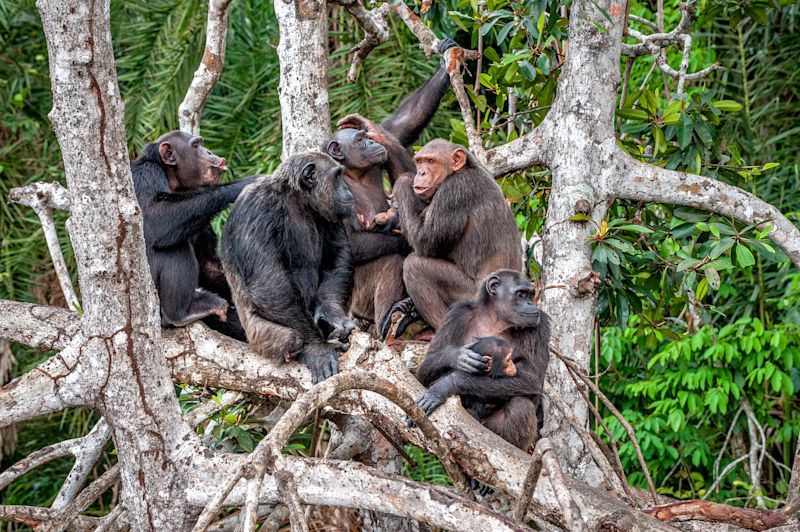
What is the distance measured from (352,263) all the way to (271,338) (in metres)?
0.94

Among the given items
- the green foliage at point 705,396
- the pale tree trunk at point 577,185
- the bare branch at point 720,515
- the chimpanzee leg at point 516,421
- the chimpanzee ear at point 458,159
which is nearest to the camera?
the bare branch at point 720,515

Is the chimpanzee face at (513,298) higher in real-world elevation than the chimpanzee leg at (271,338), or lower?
higher

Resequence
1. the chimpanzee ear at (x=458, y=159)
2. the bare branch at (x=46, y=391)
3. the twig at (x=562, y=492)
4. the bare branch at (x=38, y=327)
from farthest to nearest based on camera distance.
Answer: the chimpanzee ear at (x=458, y=159) → the bare branch at (x=38, y=327) → the bare branch at (x=46, y=391) → the twig at (x=562, y=492)

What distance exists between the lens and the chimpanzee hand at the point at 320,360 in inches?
201

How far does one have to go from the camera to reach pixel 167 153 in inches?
236

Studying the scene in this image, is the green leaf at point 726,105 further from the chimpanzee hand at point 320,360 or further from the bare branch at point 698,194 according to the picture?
the chimpanzee hand at point 320,360

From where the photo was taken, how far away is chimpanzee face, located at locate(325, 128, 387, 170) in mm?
6426

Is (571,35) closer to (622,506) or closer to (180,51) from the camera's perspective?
(622,506)

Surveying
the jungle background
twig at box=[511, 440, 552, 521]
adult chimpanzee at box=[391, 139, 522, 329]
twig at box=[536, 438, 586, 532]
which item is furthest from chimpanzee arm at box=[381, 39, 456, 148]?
twig at box=[536, 438, 586, 532]

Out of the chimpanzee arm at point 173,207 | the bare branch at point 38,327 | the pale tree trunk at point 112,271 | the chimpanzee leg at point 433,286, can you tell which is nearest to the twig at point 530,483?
the pale tree trunk at point 112,271

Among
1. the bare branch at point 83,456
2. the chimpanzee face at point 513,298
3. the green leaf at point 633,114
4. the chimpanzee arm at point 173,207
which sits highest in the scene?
the green leaf at point 633,114

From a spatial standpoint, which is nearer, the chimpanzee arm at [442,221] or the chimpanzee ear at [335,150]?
the chimpanzee arm at [442,221]

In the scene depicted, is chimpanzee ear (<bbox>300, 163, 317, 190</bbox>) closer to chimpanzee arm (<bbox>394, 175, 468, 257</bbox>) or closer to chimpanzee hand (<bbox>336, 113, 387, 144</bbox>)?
chimpanzee arm (<bbox>394, 175, 468, 257</bbox>)

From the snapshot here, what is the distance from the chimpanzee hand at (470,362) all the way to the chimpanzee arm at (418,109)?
8.08ft
